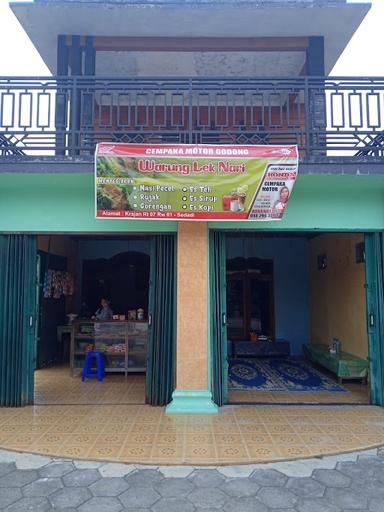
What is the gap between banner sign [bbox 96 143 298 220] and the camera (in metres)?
4.86

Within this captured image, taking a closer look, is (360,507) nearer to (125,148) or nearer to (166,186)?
(166,186)

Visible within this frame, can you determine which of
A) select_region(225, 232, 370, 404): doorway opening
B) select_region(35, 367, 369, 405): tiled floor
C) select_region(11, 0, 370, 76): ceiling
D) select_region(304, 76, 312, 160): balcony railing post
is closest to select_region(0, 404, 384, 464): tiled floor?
select_region(35, 367, 369, 405): tiled floor

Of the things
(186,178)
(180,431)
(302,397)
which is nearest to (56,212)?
(186,178)

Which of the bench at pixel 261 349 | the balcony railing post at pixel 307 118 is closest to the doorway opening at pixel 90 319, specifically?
the bench at pixel 261 349

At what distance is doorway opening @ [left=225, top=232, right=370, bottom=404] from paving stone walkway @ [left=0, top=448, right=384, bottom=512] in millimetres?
2072

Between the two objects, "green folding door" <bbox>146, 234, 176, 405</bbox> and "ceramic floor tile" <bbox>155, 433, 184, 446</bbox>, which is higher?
"green folding door" <bbox>146, 234, 176, 405</bbox>

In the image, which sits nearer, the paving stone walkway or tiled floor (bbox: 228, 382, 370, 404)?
the paving stone walkway

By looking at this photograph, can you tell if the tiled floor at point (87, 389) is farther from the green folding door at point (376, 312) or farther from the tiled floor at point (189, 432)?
the green folding door at point (376, 312)

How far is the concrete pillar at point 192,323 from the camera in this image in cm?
518

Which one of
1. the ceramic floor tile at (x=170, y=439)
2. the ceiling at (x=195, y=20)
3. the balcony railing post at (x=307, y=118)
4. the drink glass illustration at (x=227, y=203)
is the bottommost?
the ceramic floor tile at (x=170, y=439)

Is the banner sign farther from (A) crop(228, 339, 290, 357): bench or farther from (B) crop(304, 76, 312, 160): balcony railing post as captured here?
(A) crop(228, 339, 290, 357): bench

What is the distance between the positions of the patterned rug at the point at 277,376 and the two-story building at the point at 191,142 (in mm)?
71

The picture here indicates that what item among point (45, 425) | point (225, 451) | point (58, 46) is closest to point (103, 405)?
point (45, 425)

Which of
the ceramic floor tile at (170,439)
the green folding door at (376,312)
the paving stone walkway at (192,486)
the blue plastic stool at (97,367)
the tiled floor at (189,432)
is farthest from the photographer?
the blue plastic stool at (97,367)
